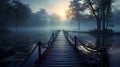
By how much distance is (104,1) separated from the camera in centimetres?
4441

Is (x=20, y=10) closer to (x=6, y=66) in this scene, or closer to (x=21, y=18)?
(x=21, y=18)

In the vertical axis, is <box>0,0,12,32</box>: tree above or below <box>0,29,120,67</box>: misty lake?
above

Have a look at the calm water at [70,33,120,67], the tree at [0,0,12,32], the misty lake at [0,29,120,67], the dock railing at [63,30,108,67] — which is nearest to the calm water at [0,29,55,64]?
the misty lake at [0,29,120,67]

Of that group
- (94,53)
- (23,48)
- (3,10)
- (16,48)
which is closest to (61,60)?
(94,53)

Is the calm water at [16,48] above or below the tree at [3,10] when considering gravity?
below

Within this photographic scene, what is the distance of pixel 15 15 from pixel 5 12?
12.2m

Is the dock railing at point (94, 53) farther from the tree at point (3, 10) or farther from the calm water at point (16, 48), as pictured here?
the tree at point (3, 10)

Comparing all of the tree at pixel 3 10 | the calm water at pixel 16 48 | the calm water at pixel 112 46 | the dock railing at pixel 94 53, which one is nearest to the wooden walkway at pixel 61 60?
Result: the dock railing at pixel 94 53

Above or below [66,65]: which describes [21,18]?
above

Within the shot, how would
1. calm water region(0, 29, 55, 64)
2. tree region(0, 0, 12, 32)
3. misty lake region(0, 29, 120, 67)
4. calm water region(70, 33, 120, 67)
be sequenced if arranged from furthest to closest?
tree region(0, 0, 12, 32)
calm water region(0, 29, 55, 64)
misty lake region(0, 29, 120, 67)
calm water region(70, 33, 120, 67)

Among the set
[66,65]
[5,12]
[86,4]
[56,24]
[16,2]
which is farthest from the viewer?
[56,24]

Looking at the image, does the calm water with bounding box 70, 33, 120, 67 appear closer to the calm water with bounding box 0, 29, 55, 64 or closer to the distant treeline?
the calm water with bounding box 0, 29, 55, 64

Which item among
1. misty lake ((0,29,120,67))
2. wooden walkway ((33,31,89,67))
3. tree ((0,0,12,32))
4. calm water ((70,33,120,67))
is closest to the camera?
wooden walkway ((33,31,89,67))

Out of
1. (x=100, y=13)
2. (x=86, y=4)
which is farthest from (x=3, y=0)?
(x=100, y=13)
